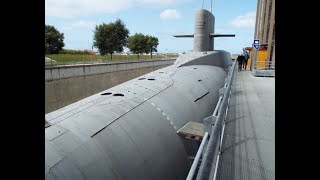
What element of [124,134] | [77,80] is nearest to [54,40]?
[77,80]

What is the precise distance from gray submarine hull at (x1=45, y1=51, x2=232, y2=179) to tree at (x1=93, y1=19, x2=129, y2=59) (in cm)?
4269

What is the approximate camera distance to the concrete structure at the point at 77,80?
20253 millimetres

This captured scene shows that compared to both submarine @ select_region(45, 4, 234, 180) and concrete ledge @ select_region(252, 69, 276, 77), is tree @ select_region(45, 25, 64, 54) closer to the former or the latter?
concrete ledge @ select_region(252, 69, 276, 77)

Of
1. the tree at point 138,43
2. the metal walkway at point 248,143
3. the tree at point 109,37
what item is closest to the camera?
the metal walkway at point 248,143

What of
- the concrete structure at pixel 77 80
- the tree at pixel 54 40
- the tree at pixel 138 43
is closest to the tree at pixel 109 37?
the tree at pixel 54 40

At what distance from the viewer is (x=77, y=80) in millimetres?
23703

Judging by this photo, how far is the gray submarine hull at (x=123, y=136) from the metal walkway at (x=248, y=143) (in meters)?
1.26

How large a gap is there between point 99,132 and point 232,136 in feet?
9.34

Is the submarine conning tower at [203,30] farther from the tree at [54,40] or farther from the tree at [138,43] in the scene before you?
the tree at [138,43]

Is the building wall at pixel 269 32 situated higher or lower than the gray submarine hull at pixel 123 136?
higher

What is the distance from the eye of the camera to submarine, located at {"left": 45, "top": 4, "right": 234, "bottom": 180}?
4.07m
